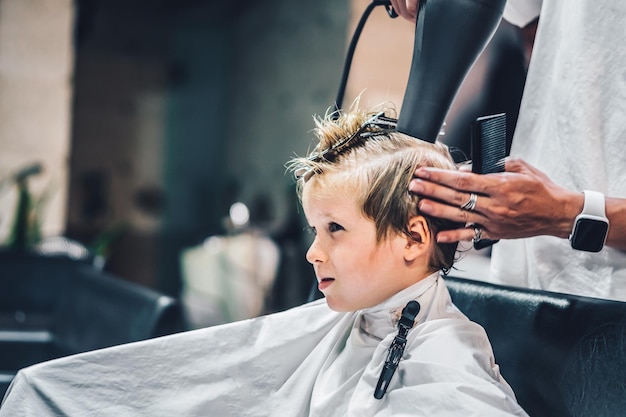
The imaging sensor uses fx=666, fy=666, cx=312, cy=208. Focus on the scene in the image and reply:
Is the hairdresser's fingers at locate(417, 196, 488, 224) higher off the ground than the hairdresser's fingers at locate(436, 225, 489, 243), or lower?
higher

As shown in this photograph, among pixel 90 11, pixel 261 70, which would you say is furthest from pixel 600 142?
pixel 261 70

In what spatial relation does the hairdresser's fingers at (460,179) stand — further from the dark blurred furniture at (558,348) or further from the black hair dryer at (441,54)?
the dark blurred furniture at (558,348)

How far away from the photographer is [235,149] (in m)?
5.98

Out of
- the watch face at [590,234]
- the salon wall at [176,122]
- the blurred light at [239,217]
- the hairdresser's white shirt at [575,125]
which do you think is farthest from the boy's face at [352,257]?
the salon wall at [176,122]

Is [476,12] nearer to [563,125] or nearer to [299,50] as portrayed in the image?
[563,125]

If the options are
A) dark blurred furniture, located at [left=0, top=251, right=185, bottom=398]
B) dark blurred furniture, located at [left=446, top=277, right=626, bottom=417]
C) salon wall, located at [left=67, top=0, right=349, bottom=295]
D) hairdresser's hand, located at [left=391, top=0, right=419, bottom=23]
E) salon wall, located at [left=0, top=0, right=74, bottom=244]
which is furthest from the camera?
salon wall, located at [left=67, top=0, right=349, bottom=295]

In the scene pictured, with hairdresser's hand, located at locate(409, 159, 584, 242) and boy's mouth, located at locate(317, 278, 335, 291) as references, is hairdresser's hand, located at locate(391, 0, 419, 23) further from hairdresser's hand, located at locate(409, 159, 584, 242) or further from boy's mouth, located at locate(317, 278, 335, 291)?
boy's mouth, located at locate(317, 278, 335, 291)

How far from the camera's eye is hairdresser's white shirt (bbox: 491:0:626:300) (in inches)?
44.5

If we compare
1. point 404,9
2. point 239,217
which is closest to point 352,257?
point 404,9

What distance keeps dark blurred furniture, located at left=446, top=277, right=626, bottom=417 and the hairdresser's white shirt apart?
6.7 inches

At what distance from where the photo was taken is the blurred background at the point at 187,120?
329 centimetres

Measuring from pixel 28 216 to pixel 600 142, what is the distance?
2.51m

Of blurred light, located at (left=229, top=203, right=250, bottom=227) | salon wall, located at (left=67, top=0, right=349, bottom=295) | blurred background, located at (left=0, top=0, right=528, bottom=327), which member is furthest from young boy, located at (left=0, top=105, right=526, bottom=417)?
salon wall, located at (left=67, top=0, right=349, bottom=295)

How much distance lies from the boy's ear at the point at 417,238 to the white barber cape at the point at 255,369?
0.16 ft
